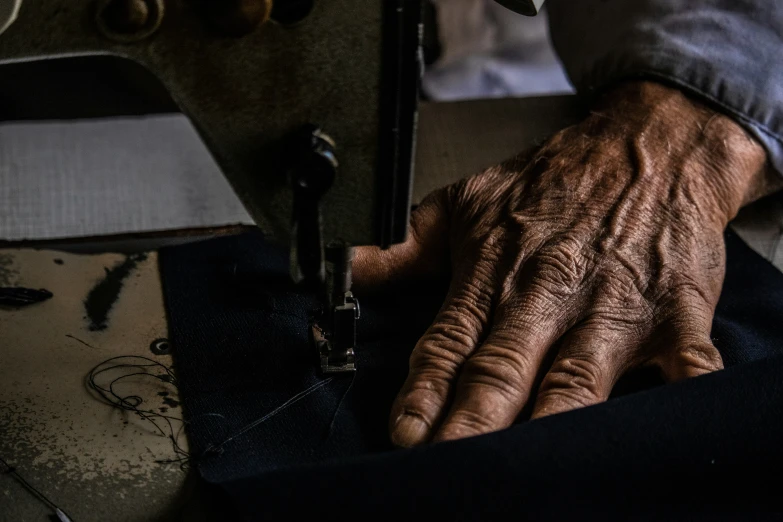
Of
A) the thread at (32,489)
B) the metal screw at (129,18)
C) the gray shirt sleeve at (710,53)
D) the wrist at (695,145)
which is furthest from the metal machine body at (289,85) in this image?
the gray shirt sleeve at (710,53)

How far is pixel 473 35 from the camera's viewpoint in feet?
6.57

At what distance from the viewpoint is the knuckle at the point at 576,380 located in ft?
3.02

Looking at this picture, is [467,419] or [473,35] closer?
[467,419]

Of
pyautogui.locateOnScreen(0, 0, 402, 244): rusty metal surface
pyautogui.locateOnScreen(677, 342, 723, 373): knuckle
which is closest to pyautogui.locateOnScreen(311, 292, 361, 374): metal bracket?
pyautogui.locateOnScreen(0, 0, 402, 244): rusty metal surface

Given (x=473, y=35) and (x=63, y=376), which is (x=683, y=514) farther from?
(x=473, y=35)

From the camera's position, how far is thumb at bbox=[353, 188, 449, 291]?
110cm

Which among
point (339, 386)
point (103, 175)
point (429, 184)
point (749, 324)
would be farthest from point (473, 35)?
point (339, 386)

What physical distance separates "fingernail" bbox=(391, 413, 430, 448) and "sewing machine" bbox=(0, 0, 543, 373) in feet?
0.54

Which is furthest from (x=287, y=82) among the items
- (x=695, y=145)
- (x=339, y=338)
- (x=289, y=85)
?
(x=695, y=145)

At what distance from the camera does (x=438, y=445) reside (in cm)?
79

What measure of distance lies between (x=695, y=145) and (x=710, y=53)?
0.51ft

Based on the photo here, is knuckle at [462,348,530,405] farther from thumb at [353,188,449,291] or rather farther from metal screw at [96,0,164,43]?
metal screw at [96,0,164,43]

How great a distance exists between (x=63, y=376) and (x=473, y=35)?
1319 millimetres

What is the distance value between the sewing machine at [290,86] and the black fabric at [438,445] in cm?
17
